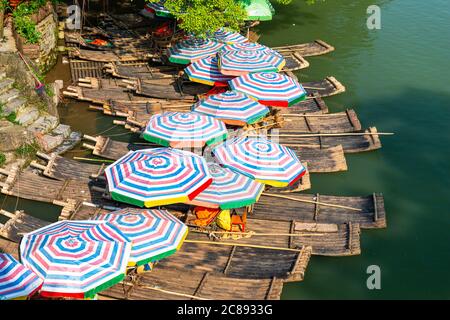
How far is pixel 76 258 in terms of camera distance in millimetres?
13008

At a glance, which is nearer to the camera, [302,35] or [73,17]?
[73,17]

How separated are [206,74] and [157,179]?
8.90 meters

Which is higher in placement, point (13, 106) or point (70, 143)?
point (13, 106)

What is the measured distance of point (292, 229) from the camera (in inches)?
663

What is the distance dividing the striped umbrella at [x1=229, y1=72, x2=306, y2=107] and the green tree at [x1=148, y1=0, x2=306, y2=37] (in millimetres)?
3876

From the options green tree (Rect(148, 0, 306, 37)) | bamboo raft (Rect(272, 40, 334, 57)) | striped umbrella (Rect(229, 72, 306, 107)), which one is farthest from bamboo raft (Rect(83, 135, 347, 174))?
bamboo raft (Rect(272, 40, 334, 57))

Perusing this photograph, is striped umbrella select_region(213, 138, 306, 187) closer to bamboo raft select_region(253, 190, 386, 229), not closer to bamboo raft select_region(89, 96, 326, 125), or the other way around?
bamboo raft select_region(253, 190, 386, 229)

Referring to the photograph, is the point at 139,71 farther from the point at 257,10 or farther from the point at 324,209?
the point at 324,209

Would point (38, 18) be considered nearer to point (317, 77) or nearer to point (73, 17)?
point (73, 17)

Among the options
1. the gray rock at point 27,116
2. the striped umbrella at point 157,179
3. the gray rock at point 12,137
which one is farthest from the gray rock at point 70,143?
the striped umbrella at point 157,179

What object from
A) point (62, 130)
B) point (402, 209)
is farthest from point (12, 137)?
point (402, 209)

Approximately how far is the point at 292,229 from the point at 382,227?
3.09 m

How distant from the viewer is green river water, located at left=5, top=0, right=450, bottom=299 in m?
16.5

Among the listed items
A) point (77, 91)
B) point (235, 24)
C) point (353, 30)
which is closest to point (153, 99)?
point (77, 91)
